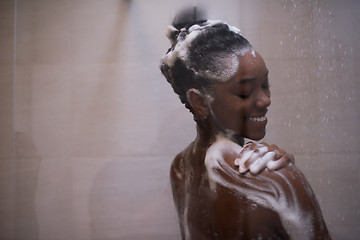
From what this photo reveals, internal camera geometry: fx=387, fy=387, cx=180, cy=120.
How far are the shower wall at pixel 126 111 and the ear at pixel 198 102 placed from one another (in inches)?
6.8

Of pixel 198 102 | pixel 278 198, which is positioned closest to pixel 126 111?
pixel 198 102

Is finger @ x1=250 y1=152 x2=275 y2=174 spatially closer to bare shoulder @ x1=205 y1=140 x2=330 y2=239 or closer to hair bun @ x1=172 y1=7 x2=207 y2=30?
bare shoulder @ x1=205 y1=140 x2=330 y2=239

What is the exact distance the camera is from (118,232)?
1112 mm

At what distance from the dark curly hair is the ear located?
10mm

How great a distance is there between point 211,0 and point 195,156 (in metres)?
0.42

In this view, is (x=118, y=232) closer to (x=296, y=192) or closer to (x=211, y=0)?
(x=296, y=192)

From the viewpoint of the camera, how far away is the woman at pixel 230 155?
80 cm

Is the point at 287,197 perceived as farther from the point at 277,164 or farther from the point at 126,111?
the point at 126,111

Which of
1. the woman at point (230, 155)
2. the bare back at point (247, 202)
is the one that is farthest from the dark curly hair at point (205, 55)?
the bare back at point (247, 202)

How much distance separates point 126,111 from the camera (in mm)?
1146

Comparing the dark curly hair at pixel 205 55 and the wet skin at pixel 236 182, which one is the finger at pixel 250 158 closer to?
the wet skin at pixel 236 182

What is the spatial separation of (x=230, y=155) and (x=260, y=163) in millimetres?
76

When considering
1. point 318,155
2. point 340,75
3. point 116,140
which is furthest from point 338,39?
point 116,140

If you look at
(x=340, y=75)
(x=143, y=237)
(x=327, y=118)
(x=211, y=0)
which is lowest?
(x=143, y=237)
